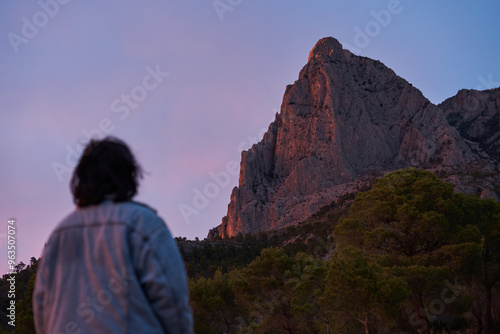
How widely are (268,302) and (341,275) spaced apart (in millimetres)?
9037

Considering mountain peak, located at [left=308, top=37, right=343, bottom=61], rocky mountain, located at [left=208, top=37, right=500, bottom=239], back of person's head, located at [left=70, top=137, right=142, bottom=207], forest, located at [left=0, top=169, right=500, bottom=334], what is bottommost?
forest, located at [left=0, top=169, right=500, bottom=334]

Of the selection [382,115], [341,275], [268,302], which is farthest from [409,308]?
[382,115]

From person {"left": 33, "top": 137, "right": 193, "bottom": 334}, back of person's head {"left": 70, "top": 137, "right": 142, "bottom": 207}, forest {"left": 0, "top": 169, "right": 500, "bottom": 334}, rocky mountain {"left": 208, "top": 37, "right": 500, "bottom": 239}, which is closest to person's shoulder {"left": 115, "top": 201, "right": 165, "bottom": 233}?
person {"left": 33, "top": 137, "right": 193, "bottom": 334}

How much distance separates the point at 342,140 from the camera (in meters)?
107

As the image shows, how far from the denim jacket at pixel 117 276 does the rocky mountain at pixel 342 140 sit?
8753 centimetres

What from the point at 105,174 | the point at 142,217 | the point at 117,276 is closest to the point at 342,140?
the point at 105,174

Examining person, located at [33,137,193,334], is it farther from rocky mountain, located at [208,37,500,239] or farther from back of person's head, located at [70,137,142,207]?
rocky mountain, located at [208,37,500,239]

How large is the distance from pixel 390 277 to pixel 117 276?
19.1m

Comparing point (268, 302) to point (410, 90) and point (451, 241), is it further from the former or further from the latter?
point (410, 90)

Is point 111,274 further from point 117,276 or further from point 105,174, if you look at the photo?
point 105,174

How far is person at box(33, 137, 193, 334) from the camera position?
2.33 m

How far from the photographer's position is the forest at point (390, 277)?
19.7 metres

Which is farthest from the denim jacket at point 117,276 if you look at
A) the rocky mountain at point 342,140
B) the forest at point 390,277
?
the rocky mountain at point 342,140

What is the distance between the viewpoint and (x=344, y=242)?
2414 cm
